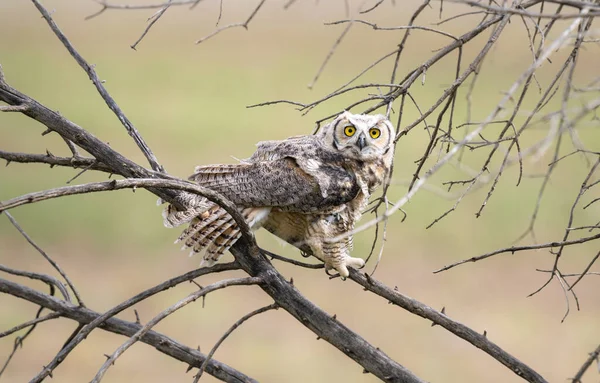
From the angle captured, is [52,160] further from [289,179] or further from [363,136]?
[363,136]

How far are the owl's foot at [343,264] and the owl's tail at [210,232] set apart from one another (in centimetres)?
36

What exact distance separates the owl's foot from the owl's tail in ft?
1.17

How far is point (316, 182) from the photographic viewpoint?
240 centimetres

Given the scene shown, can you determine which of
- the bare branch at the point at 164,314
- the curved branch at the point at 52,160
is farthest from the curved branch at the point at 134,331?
the curved branch at the point at 52,160

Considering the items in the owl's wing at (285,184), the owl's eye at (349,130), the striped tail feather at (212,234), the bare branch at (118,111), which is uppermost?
the owl's eye at (349,130)

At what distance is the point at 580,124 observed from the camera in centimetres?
138

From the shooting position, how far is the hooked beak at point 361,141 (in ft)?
8.01

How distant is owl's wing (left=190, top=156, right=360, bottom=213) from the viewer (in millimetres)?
2420

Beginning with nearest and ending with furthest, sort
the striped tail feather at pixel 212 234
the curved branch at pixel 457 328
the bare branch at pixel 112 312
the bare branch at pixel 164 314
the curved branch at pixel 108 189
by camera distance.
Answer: the curved branch at pixel 108 189 → the bare branch at pixel 164 314 → the bare branch at pixel 112 312 → the curved branch at pixel 457 328 → the striped tail feather at pixel 212 234

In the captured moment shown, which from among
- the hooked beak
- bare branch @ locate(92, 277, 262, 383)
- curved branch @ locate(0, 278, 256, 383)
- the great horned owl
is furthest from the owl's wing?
curved branch @ locate(0, 278, 256, 383)

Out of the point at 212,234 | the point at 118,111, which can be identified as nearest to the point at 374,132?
the point at 212,234

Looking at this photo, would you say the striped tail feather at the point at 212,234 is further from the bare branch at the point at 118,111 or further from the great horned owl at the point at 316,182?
the bare branch at the point at 118,111

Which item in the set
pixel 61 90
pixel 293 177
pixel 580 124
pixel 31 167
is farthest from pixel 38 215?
pixel 580 124

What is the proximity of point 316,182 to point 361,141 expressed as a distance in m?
0.21
